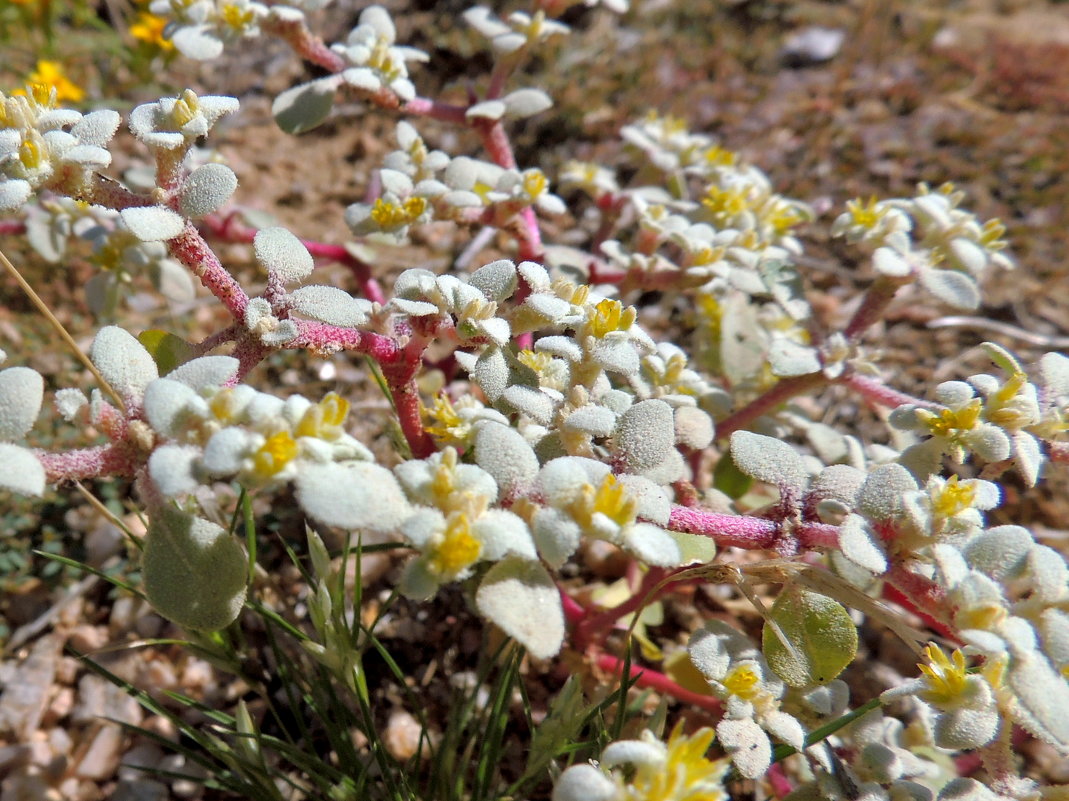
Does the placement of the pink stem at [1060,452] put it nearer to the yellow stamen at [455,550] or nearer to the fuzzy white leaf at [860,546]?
the fuzzy white leaf at [860,546]

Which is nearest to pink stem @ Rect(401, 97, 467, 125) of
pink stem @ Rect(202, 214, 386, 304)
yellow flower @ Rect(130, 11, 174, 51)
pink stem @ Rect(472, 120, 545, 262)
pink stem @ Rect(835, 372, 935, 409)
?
pink stem @ Rect(472, 120, 545, 262)

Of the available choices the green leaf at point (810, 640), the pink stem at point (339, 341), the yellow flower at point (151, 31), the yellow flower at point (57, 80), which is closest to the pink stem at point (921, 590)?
the green leaf at point (810, 640)

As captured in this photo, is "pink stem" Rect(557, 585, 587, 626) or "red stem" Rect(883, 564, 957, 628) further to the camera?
"pink stem" Rect(557, 585, 587, 626)

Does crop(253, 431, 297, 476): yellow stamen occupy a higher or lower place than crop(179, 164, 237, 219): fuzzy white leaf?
lower

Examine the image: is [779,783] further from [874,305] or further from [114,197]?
[114,197]

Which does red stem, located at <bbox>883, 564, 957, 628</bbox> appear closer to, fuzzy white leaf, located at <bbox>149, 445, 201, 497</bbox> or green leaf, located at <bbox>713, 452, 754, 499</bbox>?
green leaf, located at <bbox>713, 452, 754, 499</bbox>

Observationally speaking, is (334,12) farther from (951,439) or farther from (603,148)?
(951,439)

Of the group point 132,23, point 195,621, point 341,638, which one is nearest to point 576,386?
point 341,638

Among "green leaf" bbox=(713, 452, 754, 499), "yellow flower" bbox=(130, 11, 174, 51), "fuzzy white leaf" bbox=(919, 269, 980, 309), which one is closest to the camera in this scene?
"fuzzy white leaf" bbox=(919, 269, 980, 309)

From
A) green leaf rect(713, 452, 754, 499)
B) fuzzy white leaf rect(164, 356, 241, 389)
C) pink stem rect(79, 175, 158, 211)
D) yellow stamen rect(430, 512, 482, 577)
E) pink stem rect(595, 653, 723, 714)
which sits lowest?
pink stem rect(595, 653, 723, 714)
